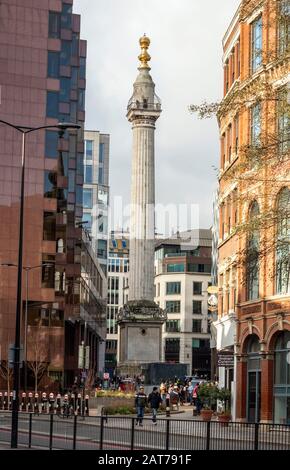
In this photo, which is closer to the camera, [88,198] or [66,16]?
[66,16]

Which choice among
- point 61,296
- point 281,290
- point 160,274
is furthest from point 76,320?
point 160,274

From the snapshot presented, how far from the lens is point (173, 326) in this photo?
166750mm

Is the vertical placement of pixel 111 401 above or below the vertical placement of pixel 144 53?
below

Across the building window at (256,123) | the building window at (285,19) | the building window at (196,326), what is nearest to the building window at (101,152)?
the building window at (196,326)

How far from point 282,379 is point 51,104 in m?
54.9

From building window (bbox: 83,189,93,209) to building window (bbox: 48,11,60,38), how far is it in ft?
252

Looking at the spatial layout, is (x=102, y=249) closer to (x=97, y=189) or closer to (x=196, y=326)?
(x=97, y=189)

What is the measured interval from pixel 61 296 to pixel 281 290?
5205cm

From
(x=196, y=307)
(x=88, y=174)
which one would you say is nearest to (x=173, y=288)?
(x=196, y=307)

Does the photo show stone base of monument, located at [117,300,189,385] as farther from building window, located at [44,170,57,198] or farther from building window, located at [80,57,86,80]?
building window, located at [80,57,86,80]

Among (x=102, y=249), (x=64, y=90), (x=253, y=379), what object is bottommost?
(x=253, y=379)

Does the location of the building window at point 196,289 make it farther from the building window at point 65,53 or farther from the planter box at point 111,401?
the planter box at point 111,401

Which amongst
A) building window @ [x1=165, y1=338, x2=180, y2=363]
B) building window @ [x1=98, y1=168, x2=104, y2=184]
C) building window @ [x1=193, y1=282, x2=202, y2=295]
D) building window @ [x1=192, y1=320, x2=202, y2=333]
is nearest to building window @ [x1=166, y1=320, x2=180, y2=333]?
building window @ [x1=165, y1=338, x2=180, y2=363]

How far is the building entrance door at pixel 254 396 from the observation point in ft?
151
